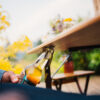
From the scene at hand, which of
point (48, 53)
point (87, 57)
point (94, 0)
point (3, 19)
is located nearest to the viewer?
point (48, 53)

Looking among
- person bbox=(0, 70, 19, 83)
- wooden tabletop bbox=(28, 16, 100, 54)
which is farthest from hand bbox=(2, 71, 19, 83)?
wooden tabletop bbox=(28, 16, 100, 54)

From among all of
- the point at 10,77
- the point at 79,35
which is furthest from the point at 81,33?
the point at 10,77

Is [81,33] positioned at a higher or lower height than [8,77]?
higher

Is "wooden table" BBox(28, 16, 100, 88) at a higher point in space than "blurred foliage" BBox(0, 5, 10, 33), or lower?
lower

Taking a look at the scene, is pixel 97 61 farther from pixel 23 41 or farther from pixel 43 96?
pixel 43 96

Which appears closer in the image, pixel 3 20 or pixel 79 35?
pixel 79 35

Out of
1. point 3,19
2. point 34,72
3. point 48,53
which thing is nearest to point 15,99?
point 34,72

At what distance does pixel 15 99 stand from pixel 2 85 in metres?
0.10

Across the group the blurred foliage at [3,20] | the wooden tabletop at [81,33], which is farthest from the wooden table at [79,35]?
the blurred foliage at [3,20]

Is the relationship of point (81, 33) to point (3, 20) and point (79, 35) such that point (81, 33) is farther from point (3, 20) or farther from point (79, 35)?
point (3, 20)

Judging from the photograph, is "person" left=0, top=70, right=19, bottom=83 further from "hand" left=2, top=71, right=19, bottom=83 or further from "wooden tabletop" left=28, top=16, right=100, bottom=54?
"wooden tabletop" left=28, top=16, right=100, bottom=54

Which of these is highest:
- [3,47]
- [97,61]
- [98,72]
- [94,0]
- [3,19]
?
[94,0]

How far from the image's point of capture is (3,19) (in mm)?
2855

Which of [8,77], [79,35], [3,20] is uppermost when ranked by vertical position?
[3,20]
